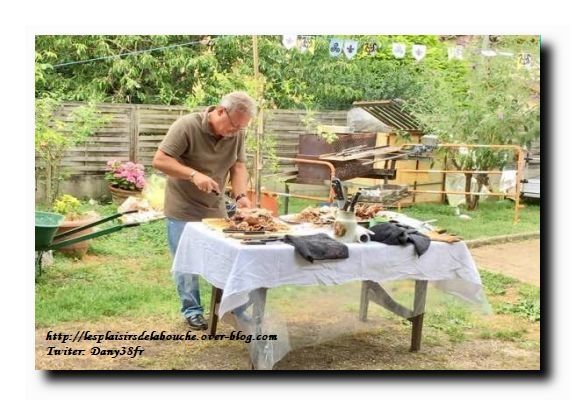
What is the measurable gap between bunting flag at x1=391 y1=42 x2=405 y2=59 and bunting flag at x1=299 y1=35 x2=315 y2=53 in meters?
0.44

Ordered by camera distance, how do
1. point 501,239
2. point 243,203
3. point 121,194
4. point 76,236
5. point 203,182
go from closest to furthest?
1. point 203,182
2. point 243,203
3. point 121,194
4. point 76,236
5. point 501,239

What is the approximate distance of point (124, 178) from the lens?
4.39 m

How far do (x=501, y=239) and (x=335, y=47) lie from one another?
5.27ft

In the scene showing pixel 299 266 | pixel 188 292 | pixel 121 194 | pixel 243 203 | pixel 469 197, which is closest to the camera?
pixel 299 266

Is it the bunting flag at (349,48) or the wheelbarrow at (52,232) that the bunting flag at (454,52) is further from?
the wheelbarrow at (52,232)

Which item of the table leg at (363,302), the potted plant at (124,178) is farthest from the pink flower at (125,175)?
the table leg at (363,302)

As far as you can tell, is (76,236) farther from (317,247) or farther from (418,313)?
(418,313)

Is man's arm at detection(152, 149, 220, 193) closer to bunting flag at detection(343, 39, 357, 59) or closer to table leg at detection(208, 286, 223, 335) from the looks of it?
table leg at detection(208, 286, 223, 335)

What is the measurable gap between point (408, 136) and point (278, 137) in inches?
33.0

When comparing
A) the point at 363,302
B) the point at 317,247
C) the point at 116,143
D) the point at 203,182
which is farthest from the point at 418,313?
the point at 116,143

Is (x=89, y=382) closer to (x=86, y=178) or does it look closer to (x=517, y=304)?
(x=86, y=178)

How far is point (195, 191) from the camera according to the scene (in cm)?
413

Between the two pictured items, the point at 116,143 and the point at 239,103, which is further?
the point at 116,143

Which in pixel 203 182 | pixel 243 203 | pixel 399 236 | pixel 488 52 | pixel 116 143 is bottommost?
pixel 399 236
